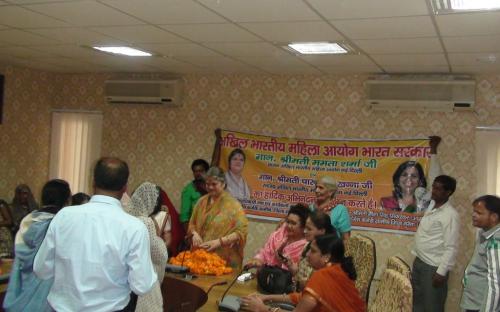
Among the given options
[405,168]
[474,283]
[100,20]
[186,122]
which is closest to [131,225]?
[100,20]

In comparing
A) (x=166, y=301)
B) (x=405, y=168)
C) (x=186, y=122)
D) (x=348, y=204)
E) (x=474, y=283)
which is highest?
(x=186, y=122)

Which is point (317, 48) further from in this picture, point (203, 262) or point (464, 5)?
point (203, 262)

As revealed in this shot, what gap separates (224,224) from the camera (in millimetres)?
4117

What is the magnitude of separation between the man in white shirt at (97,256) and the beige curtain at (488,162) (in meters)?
3.57

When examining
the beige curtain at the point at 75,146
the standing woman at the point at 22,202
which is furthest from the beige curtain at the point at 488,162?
the standing woman at the point at 22,202

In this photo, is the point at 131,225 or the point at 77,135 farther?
the point at 77,135

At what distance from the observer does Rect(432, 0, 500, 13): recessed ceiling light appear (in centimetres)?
268

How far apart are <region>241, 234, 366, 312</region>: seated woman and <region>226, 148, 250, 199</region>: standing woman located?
2.92 metres

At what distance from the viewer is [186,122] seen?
6012 millimetres

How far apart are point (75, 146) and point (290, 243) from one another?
158 inches

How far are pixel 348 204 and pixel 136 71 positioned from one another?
2.82 meters

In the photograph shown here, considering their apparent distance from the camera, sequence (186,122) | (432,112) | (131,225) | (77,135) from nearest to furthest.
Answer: (131,225) → (432,112) → (186,122) → (77,135)

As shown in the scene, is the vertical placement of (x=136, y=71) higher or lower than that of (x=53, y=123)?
higher

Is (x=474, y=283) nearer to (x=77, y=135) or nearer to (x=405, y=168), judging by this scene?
(x=405, y=168)
